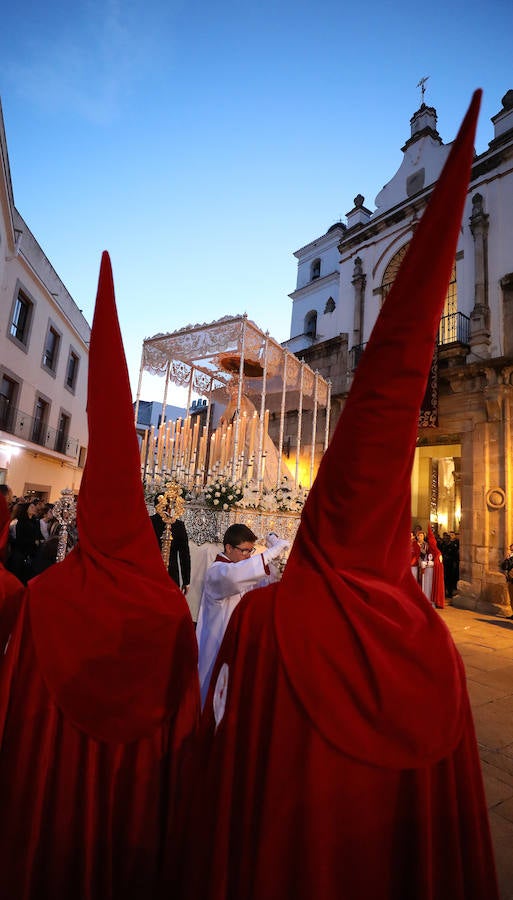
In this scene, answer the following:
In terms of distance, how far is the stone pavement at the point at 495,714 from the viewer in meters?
2.24

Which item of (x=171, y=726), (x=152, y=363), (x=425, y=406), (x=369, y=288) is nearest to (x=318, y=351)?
(x=369, y=288)

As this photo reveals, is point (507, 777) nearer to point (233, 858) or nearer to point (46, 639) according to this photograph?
point (233, 858)

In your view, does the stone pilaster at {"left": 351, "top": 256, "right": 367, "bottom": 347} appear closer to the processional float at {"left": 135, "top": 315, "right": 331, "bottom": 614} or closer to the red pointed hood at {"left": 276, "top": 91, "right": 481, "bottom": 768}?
the processional float at {"left": 135, "top": 315, "right": 331, "bottom": 614}

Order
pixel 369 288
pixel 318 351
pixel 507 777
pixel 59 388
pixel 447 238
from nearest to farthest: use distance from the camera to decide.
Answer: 1. pixel 447 238
2. pixel 507 777
3. pixel 369 288
4. pixel 318 351
5. pixel 59 388

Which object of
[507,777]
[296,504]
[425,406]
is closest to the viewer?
[507,777]

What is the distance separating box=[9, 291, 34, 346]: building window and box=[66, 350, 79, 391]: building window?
13.0 ft

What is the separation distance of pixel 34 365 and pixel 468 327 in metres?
14.2

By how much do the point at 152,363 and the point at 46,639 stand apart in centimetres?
727

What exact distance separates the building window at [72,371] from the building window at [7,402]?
15.1 feet

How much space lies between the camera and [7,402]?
13734mm

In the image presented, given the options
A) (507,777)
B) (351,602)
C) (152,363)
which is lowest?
(507,777)

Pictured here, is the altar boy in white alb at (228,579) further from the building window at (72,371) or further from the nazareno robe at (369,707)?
the building window at (72,371)

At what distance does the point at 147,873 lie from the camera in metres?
1.51

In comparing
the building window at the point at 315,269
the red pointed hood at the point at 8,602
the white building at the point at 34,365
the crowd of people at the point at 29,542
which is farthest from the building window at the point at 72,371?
the red pointed hood at the point at 8,602
